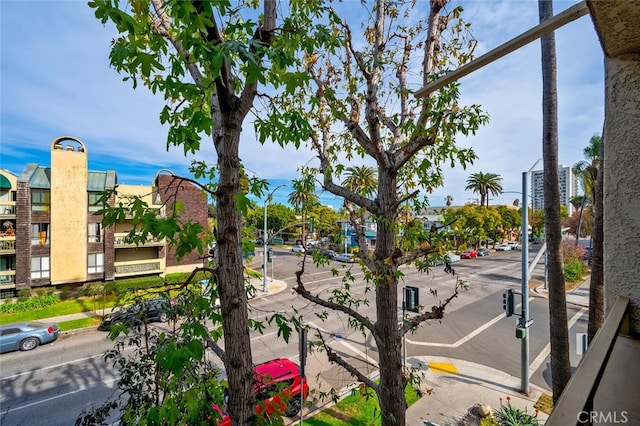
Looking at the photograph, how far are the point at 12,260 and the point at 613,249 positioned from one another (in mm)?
27038

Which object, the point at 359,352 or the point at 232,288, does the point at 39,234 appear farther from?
the point at 232,288

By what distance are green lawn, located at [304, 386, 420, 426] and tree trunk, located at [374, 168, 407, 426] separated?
286 centimetres

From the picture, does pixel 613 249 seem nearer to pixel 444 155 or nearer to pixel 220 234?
pixel 444 155

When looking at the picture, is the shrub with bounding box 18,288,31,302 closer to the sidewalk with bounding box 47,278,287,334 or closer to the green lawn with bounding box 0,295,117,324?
the green lawn with bounding box 0,295,117,324

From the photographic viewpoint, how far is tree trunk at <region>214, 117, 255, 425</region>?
235 cm

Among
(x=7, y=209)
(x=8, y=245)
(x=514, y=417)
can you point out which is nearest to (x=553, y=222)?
(x=514, y=417)

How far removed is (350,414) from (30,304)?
20.0m

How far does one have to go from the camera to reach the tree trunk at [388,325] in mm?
4668

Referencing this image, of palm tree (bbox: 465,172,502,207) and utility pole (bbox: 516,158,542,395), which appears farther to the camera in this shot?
palm tree (bbox: 465,172,502,207)

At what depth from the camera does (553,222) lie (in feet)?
20.7

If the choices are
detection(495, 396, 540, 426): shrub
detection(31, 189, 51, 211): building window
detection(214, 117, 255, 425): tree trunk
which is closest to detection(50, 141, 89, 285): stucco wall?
detection(31, 189, 51, 211): building window

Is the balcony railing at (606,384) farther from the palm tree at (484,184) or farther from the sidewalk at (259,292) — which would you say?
the palm tree at (484,184)

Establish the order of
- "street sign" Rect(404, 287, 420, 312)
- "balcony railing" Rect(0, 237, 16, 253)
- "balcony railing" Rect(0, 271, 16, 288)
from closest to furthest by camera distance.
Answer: "street sign" Rect(404, 287, 420, 312), "balcony railing" Rect(0, 271, 16, 288), "balcony railing" Rect(0, 237, 16, 253)

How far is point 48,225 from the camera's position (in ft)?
61.8
